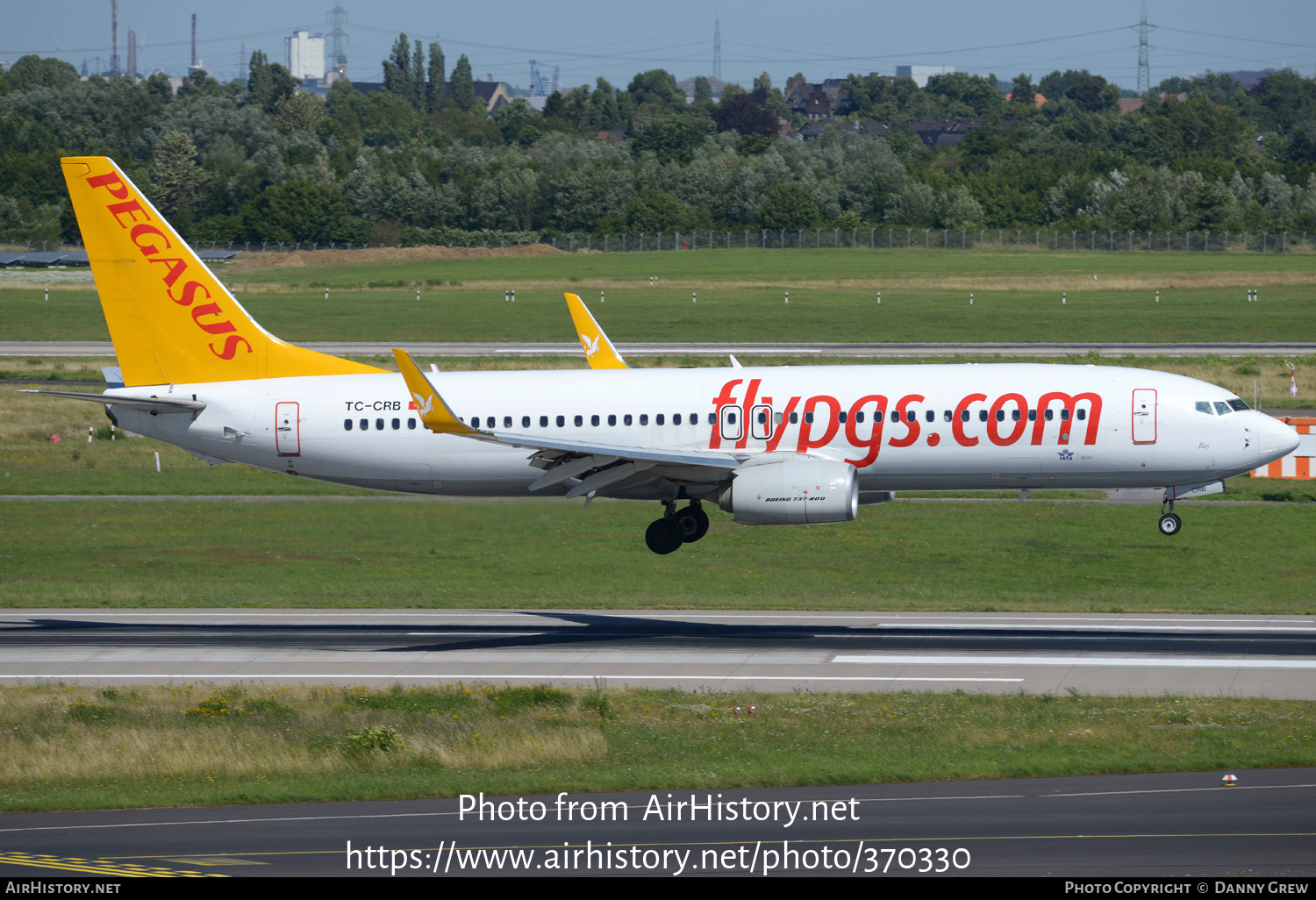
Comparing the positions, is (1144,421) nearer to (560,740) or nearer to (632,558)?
(560,740)

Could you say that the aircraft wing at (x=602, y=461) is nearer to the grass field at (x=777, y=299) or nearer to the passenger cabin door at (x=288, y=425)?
the passenger cabin door at (x=288, y=425)

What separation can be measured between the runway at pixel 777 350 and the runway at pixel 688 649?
55.7 meters

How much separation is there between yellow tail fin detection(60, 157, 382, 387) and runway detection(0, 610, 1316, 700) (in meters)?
8.09

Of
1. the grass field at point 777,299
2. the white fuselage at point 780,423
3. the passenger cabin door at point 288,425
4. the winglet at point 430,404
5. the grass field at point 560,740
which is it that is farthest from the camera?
the grass field at point 777,299

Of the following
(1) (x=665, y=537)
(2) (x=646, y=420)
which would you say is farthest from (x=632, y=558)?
(2) (x=646, y=420)

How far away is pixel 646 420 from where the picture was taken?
44250 mm

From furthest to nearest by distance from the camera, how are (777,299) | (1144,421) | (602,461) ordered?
(777,299) → (602,461) → (1144,421)

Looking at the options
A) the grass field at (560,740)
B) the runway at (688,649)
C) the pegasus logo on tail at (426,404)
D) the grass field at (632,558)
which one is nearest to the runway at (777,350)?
the grass field at (632,558)

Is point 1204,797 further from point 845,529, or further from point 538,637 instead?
point 845,529

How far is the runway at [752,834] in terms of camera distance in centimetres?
2228

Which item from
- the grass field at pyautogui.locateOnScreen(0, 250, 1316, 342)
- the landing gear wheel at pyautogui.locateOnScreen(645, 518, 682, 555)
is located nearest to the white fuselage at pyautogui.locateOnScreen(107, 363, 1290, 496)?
the landing gear wheel at pyautogui.locateOnScreen(645, 518, 682, 555)

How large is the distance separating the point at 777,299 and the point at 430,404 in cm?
10979

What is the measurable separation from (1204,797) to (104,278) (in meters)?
35.7

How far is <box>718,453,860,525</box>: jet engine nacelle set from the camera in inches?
1606
